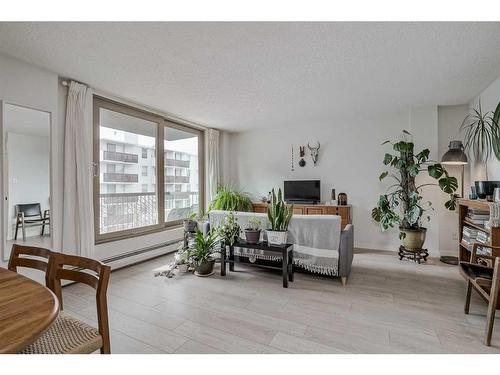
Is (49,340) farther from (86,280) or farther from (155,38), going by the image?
(155,38)

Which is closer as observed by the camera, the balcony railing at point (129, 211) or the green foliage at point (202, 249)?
the green foliage at point (202, 249)

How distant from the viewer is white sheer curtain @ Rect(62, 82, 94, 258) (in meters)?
2.83

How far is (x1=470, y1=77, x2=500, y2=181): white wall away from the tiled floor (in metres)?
1.31

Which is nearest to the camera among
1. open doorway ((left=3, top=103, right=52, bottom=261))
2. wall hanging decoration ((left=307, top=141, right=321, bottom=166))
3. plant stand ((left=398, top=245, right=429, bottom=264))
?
open doorway ((left=3, top=103, right=52, bottom=261))

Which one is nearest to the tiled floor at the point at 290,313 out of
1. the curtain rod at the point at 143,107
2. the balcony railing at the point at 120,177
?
the balcony railing at the point at 120,177

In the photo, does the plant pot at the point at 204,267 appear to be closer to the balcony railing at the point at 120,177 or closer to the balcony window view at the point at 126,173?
the balcony window view at the point at 126,173

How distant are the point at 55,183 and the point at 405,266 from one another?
14.5ft

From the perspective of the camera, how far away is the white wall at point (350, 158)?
4066mm

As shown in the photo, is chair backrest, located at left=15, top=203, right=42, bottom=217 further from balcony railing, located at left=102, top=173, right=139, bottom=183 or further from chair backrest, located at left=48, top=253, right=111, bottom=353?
chair backrest, located at left=48, top=253, right=111, bottom=353

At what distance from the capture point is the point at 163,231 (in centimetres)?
420

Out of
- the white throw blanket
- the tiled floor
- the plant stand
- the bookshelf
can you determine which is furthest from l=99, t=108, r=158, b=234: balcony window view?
the bookshelf

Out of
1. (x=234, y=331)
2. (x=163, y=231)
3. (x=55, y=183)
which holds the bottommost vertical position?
(x=234, y=331)
